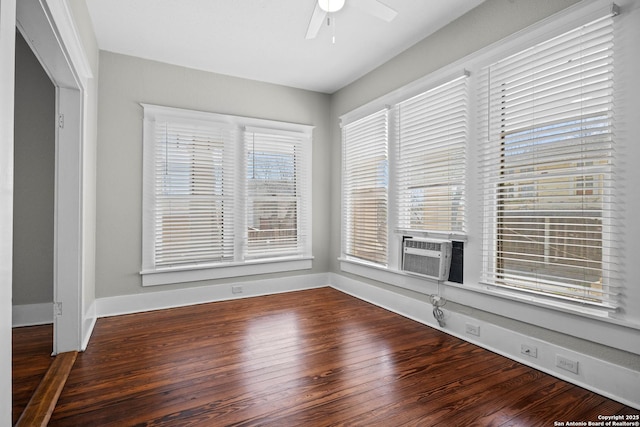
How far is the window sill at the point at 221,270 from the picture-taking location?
12.9 ft

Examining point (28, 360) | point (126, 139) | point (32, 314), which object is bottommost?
point (28, 360)

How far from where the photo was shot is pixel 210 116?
165 inches

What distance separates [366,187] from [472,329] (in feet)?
6.76

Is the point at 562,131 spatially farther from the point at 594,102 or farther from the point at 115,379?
the point at 115,379

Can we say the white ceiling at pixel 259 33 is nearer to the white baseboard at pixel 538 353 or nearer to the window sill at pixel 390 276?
the window sill at pixel 390 276

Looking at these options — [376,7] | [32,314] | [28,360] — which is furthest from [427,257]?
[32,314]

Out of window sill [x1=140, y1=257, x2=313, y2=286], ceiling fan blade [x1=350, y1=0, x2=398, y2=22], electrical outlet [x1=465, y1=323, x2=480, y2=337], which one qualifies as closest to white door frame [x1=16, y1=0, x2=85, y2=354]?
window sill [x1=140, y1=257, x2=313, y2=286]

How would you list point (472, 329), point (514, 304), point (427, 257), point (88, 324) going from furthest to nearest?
point (427, 257)
point (88, 324)
point (472, 329)
point (514, 304)

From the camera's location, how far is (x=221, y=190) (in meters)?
4.28

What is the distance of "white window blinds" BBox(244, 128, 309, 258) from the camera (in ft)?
14.8

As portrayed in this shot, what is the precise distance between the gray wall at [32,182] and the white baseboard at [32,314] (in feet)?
0.16

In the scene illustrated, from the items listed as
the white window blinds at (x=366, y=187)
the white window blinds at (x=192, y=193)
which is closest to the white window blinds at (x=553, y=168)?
the white window blinds at (x=366, y=187)

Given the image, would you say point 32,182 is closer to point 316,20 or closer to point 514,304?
point 316,20

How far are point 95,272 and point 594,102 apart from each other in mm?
4611
